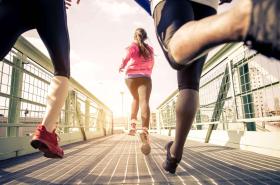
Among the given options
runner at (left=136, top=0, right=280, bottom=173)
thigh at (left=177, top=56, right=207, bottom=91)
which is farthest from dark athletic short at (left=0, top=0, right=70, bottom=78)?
thigh at (left=177, top=56, right=207, bottom=91)

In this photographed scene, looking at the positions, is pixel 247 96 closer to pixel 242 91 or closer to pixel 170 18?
pixel 242 91

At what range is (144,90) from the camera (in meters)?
3.11

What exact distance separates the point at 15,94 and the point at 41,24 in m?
2.07

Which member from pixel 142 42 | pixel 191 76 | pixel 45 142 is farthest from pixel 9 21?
pixel 142 42

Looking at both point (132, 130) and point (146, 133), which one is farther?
point (132, 130)

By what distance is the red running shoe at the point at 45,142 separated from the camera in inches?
47.3

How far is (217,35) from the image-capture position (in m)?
0.58

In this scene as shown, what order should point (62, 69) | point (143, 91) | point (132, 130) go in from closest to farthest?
point (62, 69) → point (143, 91) → point (132, 130)

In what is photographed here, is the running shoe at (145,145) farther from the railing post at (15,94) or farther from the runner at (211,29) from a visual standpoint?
the runner at (211,29)

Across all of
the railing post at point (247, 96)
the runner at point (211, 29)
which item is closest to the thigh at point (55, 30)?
the runner at point (211, 29)

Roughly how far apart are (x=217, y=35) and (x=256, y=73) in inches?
102

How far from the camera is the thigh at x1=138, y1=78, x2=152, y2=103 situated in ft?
10.2

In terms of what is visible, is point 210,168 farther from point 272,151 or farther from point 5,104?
point 5,104

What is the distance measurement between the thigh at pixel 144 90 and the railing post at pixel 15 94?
154 cm
